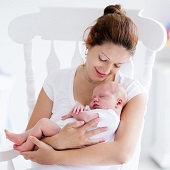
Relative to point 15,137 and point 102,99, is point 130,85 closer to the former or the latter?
point 102,99

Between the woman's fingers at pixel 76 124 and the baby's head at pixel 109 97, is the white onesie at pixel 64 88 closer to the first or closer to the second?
the baby's head at pixel 109 97

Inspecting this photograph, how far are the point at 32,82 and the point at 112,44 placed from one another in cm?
49

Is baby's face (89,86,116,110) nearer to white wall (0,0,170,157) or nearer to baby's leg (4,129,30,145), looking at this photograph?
baby's leg (4,129,30,145)

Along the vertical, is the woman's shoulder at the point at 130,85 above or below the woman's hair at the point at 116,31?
below

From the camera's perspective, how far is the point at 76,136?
1.28 meters

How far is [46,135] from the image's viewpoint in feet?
4.40

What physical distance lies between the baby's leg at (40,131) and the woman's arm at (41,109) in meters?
0.17

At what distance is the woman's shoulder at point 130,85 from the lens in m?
1.41

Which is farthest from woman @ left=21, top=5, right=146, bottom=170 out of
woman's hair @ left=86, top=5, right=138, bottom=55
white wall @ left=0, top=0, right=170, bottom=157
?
white wall @ left=0, top=0, right=170, bottom=157

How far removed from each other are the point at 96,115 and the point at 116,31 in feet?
0.94

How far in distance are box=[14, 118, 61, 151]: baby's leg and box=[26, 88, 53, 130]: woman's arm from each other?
0.57 feet

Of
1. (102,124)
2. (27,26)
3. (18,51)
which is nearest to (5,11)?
(18,51)

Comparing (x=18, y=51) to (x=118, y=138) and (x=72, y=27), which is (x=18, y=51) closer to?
(x=72, y=27)

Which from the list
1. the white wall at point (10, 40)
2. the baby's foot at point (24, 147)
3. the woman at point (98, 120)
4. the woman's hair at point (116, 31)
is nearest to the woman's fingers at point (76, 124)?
the woman at point (98, 120)
